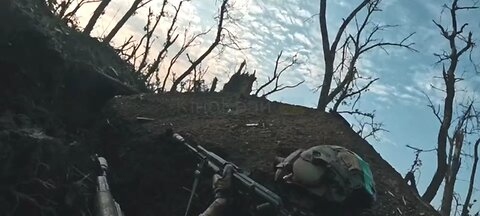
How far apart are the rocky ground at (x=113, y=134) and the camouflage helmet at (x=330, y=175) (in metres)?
1.17

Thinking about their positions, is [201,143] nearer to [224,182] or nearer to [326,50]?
[224,182]

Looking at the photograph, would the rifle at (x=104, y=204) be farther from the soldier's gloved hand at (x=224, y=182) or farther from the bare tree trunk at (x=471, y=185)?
the bare tree trunk at (x=471, y=185)

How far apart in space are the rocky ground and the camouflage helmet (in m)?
1.17

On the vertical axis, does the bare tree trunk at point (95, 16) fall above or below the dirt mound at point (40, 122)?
above

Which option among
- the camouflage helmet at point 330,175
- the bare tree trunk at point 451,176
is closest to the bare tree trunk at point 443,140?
the bare tree trunk at point 451,176

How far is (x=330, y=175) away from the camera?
5.59 meters

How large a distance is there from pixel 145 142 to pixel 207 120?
1.85 metres

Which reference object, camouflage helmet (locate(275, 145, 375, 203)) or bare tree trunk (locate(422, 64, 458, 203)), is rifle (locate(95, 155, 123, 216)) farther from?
bare tree trunk (locate(422, 64, 458, 203))

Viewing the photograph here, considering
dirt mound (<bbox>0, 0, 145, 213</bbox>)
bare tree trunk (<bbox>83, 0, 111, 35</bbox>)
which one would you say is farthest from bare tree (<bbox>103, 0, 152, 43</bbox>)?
dirt mound (<bbox>0, 0, 145, 213</bbox>)

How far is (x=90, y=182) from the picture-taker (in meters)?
5.62

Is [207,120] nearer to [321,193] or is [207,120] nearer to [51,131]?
[51,131]

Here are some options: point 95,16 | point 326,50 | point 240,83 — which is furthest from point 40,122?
point 326,50

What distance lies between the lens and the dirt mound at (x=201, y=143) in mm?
7895

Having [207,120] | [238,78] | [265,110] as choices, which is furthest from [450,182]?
[207,120]
